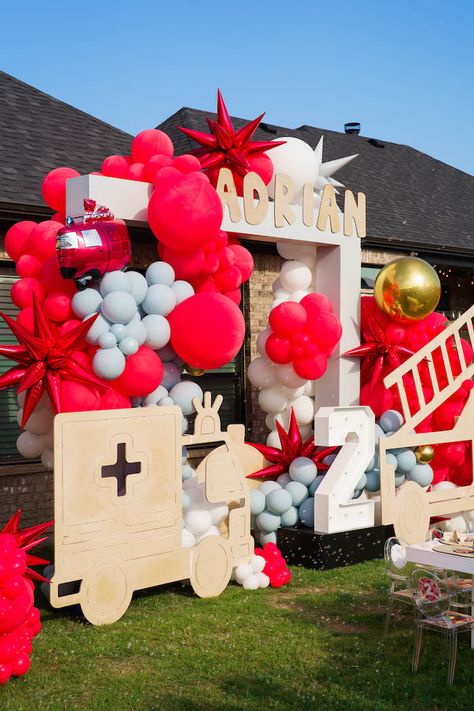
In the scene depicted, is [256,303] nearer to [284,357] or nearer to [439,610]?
[284,357]

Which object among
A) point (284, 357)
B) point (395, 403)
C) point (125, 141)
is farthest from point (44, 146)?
point (395, 403)

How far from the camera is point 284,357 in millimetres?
8406

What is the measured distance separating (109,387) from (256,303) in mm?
4760

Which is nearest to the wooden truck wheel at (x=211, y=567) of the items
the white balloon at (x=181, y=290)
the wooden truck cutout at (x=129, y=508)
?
the wooden truck cutout at (x=129, y=508)

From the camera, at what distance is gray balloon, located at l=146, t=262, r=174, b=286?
720 cm

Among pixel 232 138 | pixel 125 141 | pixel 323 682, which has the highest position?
pixel 125 141

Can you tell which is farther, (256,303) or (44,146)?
(256,303)

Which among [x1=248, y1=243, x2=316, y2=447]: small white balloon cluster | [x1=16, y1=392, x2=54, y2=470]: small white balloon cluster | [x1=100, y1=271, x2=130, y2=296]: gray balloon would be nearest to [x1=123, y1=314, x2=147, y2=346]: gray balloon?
[x1=100, y1=271, x2=130, y2=296]: gray balloon

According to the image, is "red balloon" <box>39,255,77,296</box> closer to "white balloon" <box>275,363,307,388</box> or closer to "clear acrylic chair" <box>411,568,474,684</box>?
"white balloon" <box>275,363,307,388</box>

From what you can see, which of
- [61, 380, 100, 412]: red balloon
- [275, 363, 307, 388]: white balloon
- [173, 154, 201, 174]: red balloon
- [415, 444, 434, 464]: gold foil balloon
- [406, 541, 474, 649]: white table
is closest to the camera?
[406, 541, 474, 649]: white table

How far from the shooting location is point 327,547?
8148 mm

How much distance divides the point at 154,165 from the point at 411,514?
4.10 metres

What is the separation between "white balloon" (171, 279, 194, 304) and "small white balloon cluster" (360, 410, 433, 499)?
8.32 ft

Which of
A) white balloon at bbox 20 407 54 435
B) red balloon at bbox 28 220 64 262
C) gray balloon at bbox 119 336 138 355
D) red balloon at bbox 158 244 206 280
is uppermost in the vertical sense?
red balloon at bbox 28 220 64 262
